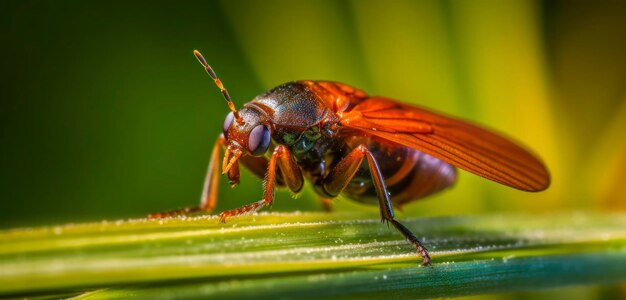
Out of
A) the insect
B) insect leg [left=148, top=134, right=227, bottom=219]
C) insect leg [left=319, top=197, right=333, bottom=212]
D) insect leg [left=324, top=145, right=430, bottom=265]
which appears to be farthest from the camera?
insect leg [left=319, top=197, right=333, bottom=212]

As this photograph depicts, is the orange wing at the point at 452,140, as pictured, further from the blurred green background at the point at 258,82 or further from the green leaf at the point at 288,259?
the blurred green background at the point at 258,82

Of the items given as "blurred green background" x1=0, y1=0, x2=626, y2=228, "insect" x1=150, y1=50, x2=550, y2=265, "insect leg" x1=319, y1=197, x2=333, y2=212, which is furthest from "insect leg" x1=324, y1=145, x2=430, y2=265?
"blurred green background" x1=0, y1=0, x2=626, y2=228

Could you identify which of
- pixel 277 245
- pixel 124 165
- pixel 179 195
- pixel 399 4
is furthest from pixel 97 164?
pixel 277 245

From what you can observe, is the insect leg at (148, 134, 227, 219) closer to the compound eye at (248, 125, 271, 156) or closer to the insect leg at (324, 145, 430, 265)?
the compound eye at (248, 125, 271, 156)

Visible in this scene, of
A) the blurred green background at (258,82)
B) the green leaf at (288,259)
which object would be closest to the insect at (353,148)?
the green leaf at (288,259)

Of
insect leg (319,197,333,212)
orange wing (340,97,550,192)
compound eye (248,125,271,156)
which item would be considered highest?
compound eye (248,125,271,156)

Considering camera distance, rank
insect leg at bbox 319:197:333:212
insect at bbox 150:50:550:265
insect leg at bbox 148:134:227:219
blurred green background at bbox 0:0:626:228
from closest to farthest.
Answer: insect at bbox 150:50:550:265
insect leg at bbox 148:134:227:219
insect leg at bbox 319:197:333:212
blurred green background at bbox 0:0:626:228

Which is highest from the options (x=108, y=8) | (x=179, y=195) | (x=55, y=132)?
(x=108, y=8)

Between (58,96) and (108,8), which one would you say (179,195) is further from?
(108,8)
